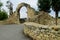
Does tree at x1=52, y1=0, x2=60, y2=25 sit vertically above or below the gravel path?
above

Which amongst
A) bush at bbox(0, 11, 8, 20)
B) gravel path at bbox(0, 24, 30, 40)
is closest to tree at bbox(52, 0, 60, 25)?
bush at bbox(0, 11, 8, 20)

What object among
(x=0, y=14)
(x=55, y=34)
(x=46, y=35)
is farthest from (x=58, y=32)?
(x=0, y=14)

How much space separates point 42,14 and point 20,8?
9.84m

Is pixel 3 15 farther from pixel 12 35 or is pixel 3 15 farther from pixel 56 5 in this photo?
pixel 12 35

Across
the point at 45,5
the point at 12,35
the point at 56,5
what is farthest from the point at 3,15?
the point at 12,35

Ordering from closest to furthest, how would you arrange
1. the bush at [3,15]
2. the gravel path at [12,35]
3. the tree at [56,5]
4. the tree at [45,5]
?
1. the gravel path at [12,35]
2. the tree at [56,5]
3. the tree at [45,5]
4. the bush at [3,15]

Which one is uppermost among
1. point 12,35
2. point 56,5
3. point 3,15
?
point 56,5

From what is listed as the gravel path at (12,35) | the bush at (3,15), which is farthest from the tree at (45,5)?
the gravel path at (12,35)

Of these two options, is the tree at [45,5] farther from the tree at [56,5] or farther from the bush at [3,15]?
the bush at [3,15]

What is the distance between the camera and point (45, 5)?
48719 mm

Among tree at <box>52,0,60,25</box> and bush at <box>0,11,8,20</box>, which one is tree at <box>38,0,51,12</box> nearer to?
tree at <box>52,0,60,25</box>

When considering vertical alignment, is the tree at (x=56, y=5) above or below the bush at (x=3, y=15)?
above

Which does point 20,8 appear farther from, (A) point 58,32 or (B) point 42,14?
(A) point 58,32

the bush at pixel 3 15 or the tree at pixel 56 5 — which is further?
the bush at pixel 3 15
